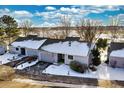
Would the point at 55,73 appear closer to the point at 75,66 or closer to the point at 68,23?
the point at 75,66

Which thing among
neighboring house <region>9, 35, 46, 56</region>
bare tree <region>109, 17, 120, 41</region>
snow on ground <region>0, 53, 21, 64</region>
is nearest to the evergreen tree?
neighboring house <region>9, 35, 46, 56</region>

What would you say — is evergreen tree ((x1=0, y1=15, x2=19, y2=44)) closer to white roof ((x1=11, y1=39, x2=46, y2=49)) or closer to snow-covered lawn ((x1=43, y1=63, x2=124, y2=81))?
white roof ((x1=11, y1=39, x2=46, y2=49))

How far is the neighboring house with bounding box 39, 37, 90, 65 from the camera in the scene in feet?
39.1

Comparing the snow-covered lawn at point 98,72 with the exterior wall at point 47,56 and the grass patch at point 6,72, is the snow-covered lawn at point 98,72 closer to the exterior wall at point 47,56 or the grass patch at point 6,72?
the exterior wall at point 47,56

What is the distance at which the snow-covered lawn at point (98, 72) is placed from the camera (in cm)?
1067

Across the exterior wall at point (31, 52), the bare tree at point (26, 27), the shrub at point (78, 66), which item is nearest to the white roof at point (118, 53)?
the shrub at point (78, 66)

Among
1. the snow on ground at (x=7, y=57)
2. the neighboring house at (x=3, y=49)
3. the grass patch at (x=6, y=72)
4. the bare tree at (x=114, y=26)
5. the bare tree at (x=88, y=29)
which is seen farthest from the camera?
the neighboring house at (x=3, y=49)

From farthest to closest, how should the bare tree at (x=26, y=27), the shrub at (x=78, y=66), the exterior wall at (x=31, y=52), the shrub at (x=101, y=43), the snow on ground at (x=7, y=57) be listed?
the bare tree at (x=26, y=27)
the exterior wall at (x=31, y=52)
the shrub at (x=101, y=43)
the snow on ground at (x=7, y=57)
the shrub at (x=78, y=66)

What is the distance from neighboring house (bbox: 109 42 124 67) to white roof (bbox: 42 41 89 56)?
154 cm

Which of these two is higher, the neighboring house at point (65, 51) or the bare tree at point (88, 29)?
the bare tree at point (88, 29)

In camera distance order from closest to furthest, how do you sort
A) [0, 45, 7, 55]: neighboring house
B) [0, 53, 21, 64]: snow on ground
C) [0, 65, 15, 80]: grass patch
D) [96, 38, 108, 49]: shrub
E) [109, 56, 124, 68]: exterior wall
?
[0, 65, 15, 80]: grass patch → [109, 56, 124, 68]: exterior wall → [0, 53, 21, 64]: snow on ground → [96, 38, 108, 49]: shrub → [0, 45, 7, 55]: neighboring house

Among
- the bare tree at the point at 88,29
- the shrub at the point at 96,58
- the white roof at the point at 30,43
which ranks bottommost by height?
the shrub at the point at 96,58

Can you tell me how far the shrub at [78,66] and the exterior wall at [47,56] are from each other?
1.56 meters

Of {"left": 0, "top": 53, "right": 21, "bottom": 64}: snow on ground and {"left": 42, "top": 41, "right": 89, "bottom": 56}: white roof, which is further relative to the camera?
{"left": 0, "top": 53, "right": 21, "bottom": 64}: snow on ground
